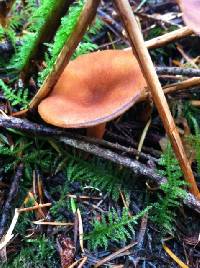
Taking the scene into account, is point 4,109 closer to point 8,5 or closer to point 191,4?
point 8,5

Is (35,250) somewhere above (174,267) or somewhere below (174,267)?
above

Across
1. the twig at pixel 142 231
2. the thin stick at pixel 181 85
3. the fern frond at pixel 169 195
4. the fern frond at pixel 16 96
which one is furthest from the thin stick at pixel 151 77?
the fern frond at pixel 16 96

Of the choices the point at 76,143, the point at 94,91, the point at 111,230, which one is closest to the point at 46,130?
the point at 76,143

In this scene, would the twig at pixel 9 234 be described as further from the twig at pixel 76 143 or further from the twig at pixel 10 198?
the twig at pixel 76 143

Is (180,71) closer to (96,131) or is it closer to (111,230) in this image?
(96,131)

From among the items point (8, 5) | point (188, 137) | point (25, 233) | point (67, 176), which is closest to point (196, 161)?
point (188, 137)

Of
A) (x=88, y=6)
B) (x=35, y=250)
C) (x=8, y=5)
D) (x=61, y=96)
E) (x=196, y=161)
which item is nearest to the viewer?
(x=88, y=6)

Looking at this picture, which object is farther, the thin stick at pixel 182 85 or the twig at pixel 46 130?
the thin stick at pixel 182 85
